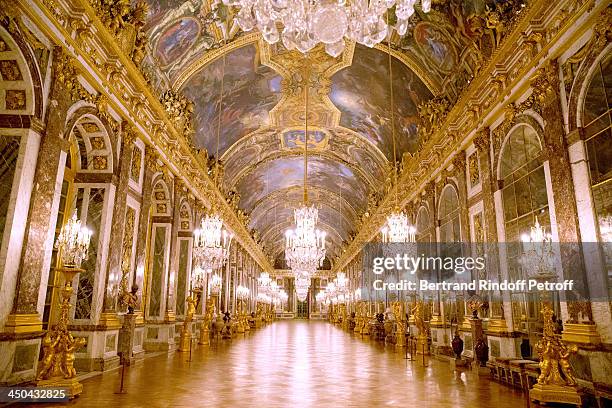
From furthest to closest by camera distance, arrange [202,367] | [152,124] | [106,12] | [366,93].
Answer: [366,93]
[152,124]
[202,367]
[106,12]

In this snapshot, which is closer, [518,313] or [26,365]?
[26,365]

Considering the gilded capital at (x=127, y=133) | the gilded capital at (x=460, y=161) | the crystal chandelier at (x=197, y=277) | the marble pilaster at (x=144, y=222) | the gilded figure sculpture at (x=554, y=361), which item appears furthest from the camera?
the crystal chandelier at (x=197, y=277)

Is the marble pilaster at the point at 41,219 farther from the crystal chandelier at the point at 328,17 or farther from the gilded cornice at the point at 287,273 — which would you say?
the gilded cornice at the point at 287,273

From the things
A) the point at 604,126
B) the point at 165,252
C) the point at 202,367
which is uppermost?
the point at 604,126

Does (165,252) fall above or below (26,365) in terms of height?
above

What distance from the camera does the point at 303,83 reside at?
14.9 metres

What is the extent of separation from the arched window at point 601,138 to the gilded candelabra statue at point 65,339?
7.09m

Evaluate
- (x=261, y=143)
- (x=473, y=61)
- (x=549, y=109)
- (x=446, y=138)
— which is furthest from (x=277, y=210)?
(x=549, y=109)

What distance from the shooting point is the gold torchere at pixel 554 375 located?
5277mm

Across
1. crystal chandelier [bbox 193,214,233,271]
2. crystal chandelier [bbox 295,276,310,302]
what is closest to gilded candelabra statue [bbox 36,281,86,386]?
crystal chandelier [bbox 193,214,233,271]

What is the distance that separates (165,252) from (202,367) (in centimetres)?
496

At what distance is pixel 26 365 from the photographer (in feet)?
18.6

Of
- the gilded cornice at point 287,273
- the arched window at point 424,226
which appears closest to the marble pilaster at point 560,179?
the arched window at point 424,226

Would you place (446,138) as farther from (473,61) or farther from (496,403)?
(496,403)
